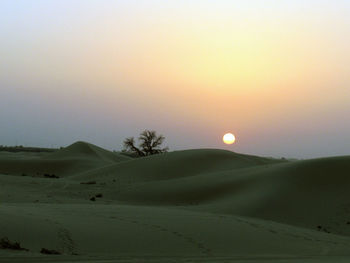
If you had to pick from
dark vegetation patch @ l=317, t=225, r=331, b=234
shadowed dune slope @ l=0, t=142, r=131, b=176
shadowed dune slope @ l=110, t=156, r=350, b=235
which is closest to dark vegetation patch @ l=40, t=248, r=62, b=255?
shadowed dune slope @ l=110, t=156, r=350, b=235

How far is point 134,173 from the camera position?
3947 cm

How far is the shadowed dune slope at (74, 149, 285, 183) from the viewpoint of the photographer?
1533 inches

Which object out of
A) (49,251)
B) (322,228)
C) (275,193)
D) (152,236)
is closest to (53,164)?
(275,193)

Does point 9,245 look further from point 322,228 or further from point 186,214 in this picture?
point 322,228

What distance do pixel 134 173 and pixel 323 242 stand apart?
87.9 feet

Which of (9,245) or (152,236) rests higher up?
(9,245)

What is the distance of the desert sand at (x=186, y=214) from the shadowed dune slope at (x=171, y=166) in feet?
0.31

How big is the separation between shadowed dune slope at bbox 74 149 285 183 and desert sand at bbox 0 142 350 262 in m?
0.09

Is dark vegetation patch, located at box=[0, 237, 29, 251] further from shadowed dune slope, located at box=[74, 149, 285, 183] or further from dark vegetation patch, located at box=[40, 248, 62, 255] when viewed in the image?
shadowed dune slope, located at box=[74, 149, 285, 183]

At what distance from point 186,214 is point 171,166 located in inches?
992

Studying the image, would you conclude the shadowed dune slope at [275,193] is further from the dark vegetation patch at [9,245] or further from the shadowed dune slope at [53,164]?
the shadowed dune slope at [53,164]

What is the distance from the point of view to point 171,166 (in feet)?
136

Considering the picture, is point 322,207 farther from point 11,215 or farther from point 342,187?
point 11,215

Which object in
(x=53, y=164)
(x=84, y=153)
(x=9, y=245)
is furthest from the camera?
(x=84, y=153)
